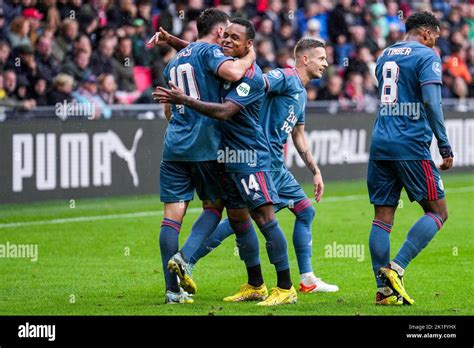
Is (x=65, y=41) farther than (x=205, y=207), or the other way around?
(x=65, y=41)

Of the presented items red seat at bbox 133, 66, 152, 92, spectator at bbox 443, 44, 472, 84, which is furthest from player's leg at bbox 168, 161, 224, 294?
spectator at bbox 443, 44, 472, 84

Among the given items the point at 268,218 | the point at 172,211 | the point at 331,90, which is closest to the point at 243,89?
the point at 268,218

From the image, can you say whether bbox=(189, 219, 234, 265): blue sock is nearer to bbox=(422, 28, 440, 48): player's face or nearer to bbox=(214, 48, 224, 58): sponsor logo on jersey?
bbox=(214, 48, 224, 58): sponsor logo on jersey

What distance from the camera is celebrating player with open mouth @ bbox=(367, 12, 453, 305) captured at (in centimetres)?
925

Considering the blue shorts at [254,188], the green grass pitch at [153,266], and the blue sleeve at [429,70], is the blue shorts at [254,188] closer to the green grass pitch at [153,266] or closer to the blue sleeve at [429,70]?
the green grass pitch at [153,266]

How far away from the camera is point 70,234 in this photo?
14.1 metres

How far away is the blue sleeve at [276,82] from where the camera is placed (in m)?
9.98

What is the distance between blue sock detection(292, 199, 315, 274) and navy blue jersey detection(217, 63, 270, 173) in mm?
1330

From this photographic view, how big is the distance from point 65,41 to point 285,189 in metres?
8.65

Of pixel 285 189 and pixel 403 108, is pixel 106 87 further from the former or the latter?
pixel 403 108

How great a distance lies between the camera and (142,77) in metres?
19.5
